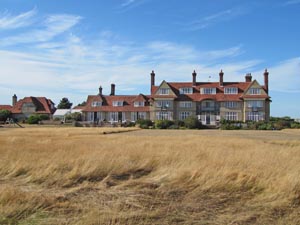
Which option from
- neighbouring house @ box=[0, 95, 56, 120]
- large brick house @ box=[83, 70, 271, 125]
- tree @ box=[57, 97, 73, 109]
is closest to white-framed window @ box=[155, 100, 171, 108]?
large brick house @ box=[83, 70, 271, 125]

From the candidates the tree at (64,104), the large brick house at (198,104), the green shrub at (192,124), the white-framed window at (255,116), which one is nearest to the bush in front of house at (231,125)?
the green shrub at (192,124)

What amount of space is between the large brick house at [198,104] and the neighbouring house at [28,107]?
17873mm

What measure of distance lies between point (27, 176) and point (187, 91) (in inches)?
2594

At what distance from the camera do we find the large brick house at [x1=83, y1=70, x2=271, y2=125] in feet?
227

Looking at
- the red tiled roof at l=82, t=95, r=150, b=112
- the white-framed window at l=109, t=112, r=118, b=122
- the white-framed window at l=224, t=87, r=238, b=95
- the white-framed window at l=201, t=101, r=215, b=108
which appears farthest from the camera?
the white-framed window at l=109, t=112, r=118, b=122

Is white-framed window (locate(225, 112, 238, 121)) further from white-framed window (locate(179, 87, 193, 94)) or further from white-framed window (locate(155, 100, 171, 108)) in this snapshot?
white-framed window (locate(155, 100, 171, 108))

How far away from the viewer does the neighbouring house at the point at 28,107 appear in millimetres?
87375

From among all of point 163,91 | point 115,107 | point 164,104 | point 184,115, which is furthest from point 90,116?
point 184,115

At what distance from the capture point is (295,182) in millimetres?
8180

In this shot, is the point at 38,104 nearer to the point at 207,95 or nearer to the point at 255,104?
the point at 207,95

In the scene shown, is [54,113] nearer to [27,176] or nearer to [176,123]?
[176,123]

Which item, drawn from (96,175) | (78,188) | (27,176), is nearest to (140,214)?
(78,188)

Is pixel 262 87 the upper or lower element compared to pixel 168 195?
upper

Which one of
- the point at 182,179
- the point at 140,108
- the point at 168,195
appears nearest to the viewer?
the point at 168,195
